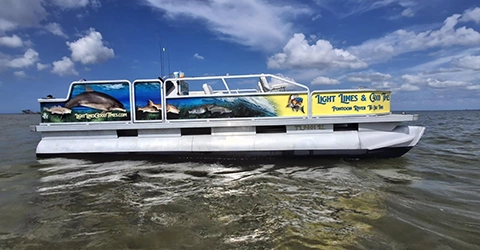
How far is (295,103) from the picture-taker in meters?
7.70

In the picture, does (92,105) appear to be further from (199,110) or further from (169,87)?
(199,110)

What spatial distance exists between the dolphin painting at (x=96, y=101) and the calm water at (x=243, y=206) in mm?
1889

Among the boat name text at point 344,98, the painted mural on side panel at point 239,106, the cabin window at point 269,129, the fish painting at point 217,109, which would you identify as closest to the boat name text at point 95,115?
the painted mural on side panel at point 239,106

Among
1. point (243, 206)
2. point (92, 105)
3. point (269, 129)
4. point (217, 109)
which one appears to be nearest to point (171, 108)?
point (217, 109)

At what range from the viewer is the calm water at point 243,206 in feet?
10.9

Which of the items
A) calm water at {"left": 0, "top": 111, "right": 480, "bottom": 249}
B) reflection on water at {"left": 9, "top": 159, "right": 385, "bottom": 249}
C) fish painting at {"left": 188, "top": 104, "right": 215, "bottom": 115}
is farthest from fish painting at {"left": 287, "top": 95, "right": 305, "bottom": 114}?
fish painting at {"left": 188, "top": 104, "right": 215, "bottom": 115}

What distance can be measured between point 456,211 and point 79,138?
918 cm

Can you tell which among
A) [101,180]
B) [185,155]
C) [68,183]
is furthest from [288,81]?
[68,183]

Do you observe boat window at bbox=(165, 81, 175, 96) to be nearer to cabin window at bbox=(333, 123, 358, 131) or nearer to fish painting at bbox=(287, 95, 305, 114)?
fish painting at bbox=(287, 95, 305, 114)

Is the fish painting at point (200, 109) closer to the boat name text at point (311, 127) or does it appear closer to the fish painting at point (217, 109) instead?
the fish painting at point (217, 109)

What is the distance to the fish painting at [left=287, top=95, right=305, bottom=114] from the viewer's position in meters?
7.67

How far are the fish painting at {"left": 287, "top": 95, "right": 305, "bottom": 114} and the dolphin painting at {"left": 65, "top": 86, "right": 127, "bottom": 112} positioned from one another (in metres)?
4.88

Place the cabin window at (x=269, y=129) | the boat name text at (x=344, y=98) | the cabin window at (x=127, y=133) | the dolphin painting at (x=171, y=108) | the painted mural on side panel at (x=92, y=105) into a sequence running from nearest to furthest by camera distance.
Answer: the boat name text at (x=344, y=98) < the cabin window at (x=269, y=129) < the dolphin painting at (x=171, y=108) < the painted mural on side panel at (x=92, y=105) < the cabin window at (x=127, y=133)

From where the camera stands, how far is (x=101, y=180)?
6031 mm
